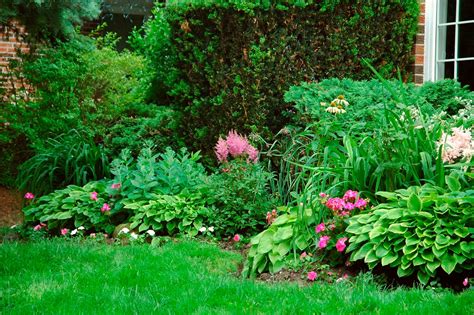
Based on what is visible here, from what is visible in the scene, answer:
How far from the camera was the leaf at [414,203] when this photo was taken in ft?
15.9

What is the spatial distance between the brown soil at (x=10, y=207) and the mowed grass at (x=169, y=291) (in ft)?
9.87

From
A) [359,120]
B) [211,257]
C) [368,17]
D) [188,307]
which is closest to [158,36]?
[368,17]

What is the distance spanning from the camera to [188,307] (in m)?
4.14

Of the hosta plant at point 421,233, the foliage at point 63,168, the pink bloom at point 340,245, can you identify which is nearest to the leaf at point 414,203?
the hosta plant at point 421,233

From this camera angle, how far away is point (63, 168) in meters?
7.86

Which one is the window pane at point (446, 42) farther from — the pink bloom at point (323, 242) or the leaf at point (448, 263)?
the leaf at point (448, 263)

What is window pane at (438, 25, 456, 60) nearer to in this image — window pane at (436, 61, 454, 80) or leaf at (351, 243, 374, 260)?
window pane at (436, 61, 454, 80)

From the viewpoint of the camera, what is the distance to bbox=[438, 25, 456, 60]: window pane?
8555mm

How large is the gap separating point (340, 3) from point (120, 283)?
450cm

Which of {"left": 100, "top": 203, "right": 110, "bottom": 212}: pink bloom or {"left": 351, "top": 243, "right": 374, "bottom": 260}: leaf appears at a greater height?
{"left": 351, "top": 243, "right": 374, "bottom": 260}: leaf

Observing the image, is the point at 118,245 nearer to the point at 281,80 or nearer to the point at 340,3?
the point at 281,80

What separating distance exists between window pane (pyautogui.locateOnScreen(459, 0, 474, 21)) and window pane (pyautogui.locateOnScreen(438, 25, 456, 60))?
0.18 metres

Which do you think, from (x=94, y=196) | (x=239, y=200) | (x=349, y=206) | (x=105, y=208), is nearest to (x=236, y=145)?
(x=239, y=200)

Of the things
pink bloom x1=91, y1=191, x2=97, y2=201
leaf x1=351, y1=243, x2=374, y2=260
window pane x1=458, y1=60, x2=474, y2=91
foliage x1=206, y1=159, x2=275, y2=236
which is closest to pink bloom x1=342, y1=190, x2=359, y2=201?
leaf x1=351, y1=243, x2=374, y2=260
